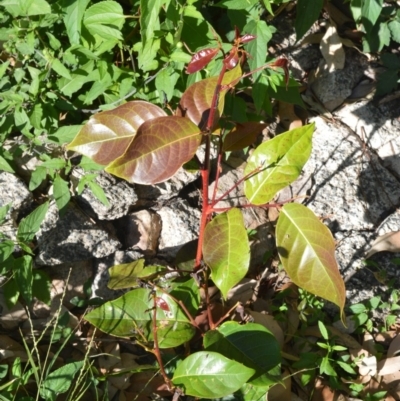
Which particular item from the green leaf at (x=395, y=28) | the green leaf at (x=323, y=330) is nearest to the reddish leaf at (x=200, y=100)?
the green leaf at (x=323, y=330)

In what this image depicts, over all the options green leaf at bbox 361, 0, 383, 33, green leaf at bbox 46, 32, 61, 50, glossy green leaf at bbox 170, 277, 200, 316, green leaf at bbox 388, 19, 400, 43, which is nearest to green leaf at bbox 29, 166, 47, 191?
green leaf at bbox 46, 32, 61, 50

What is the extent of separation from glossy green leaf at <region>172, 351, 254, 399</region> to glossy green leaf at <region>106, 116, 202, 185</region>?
0.58m

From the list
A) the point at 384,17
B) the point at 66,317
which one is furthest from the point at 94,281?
the point at 384,17

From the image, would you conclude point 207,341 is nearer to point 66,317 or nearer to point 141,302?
point 141,302

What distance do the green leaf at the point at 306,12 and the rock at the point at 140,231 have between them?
105 centimetres

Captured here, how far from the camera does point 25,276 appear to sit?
2.43 meters

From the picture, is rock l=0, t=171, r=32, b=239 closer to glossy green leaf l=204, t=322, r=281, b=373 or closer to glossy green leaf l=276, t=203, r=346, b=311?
glossy green leaf l=204, t=322, r=281, b=373

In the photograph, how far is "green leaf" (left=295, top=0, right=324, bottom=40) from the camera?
267 cm

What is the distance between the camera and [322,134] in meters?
3.32

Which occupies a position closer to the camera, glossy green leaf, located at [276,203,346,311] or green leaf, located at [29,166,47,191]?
glossy green leaf, located at [276,203,346,311]

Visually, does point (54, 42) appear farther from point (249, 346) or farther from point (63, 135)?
point (249, 346)

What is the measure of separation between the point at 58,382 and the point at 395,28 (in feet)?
7.33

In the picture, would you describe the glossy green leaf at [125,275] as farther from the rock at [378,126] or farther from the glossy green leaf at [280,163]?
the rock at [378,126]

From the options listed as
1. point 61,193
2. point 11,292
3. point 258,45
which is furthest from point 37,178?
point 258,45
